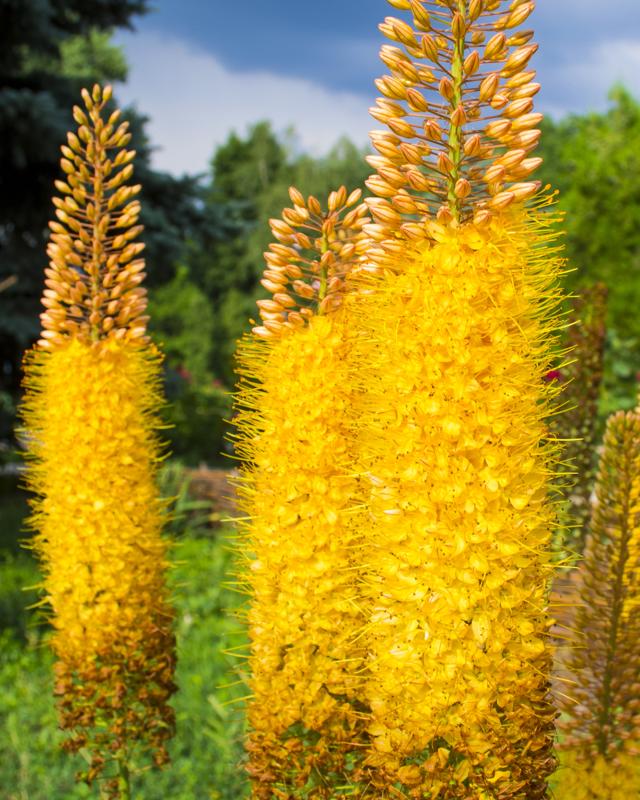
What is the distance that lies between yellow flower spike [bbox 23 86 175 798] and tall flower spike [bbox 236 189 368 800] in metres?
0.71

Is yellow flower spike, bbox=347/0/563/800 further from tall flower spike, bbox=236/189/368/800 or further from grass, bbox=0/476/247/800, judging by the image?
grass, bbox=0/476/247/800

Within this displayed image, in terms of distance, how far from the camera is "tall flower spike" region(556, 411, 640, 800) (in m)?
2.61

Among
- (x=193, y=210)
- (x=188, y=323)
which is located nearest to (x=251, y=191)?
(x=188, y=323)

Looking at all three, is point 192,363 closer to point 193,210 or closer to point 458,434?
point 193,210

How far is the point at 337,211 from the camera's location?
2.58 metres

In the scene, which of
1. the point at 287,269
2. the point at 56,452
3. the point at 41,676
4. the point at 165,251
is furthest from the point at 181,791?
the point at 165,251

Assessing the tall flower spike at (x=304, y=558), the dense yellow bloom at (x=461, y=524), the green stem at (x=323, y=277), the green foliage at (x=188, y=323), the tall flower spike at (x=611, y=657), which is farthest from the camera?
the green foliage at (x=188, y=323)

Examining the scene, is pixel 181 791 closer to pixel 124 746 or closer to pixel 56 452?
pixel 124 746

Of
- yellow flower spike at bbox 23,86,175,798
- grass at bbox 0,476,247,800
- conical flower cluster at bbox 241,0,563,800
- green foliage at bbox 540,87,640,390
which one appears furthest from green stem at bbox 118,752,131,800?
green foliage at bbox 540,87,640,390

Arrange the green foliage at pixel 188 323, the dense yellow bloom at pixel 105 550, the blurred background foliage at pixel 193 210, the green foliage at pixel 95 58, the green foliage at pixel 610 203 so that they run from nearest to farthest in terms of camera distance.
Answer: the dense yellow bloom at pixel 105 550 < the blurred background foliage at pixel 193 210 < the green foliage at pixel 610 203 < the green foliage at pixel 95 58 < the green foliage at pixel 188 323

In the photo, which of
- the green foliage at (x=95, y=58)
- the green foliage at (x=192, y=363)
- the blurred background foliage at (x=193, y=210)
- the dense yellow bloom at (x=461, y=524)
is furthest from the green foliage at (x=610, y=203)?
the dense yellow bloom at (x=461, y=524)

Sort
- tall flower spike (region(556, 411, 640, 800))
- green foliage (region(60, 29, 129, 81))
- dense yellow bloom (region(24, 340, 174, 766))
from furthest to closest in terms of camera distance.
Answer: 1. green foliage (region(60, 29, 129, 81))
2. dense yellow bloom (region(24, 340, 174, 766))
3. tall flower spike (region(556, 411, 640, 800))

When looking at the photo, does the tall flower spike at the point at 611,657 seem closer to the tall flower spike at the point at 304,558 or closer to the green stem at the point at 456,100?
the tall flower spike at the point at 304,558

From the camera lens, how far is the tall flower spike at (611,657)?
2605mm
